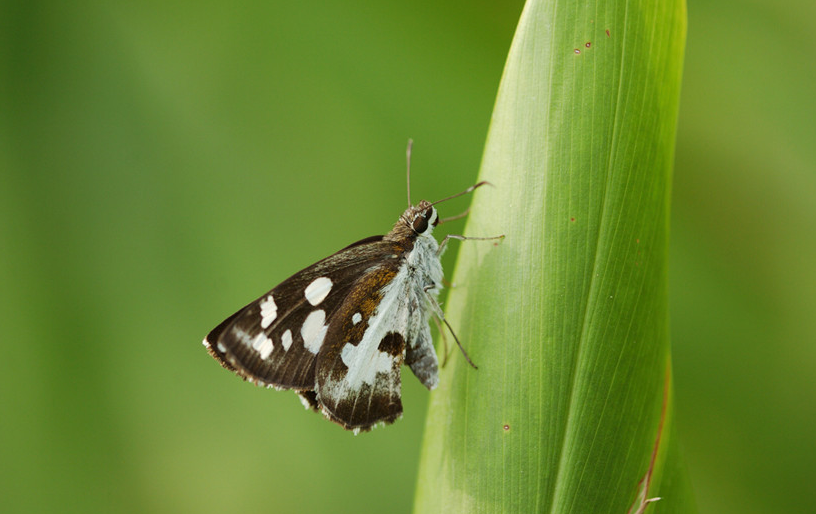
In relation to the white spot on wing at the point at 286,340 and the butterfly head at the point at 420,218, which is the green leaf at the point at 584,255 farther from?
the white spot on wing at the point at 286,340

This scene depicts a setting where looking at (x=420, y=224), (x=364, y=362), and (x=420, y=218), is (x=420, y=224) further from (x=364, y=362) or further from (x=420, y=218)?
(x=364, y=362)

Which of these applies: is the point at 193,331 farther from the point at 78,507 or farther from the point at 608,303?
the point at 608,303

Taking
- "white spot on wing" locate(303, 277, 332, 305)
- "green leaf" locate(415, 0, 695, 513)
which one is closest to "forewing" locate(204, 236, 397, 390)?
"white spot on wing" locate(303, 277, 332, 305)

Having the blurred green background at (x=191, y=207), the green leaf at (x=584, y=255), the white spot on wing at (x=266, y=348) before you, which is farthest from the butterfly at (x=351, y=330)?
the blurred green background at (x=191, y=207)

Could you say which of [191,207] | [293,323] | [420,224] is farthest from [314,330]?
[191,207]

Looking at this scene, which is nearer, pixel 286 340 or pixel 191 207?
pixel 286 340

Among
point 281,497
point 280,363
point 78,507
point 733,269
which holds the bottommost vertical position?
point 78,507

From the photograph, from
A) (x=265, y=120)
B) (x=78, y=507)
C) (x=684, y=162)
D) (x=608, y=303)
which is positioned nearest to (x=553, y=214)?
(x=608, y=303)
